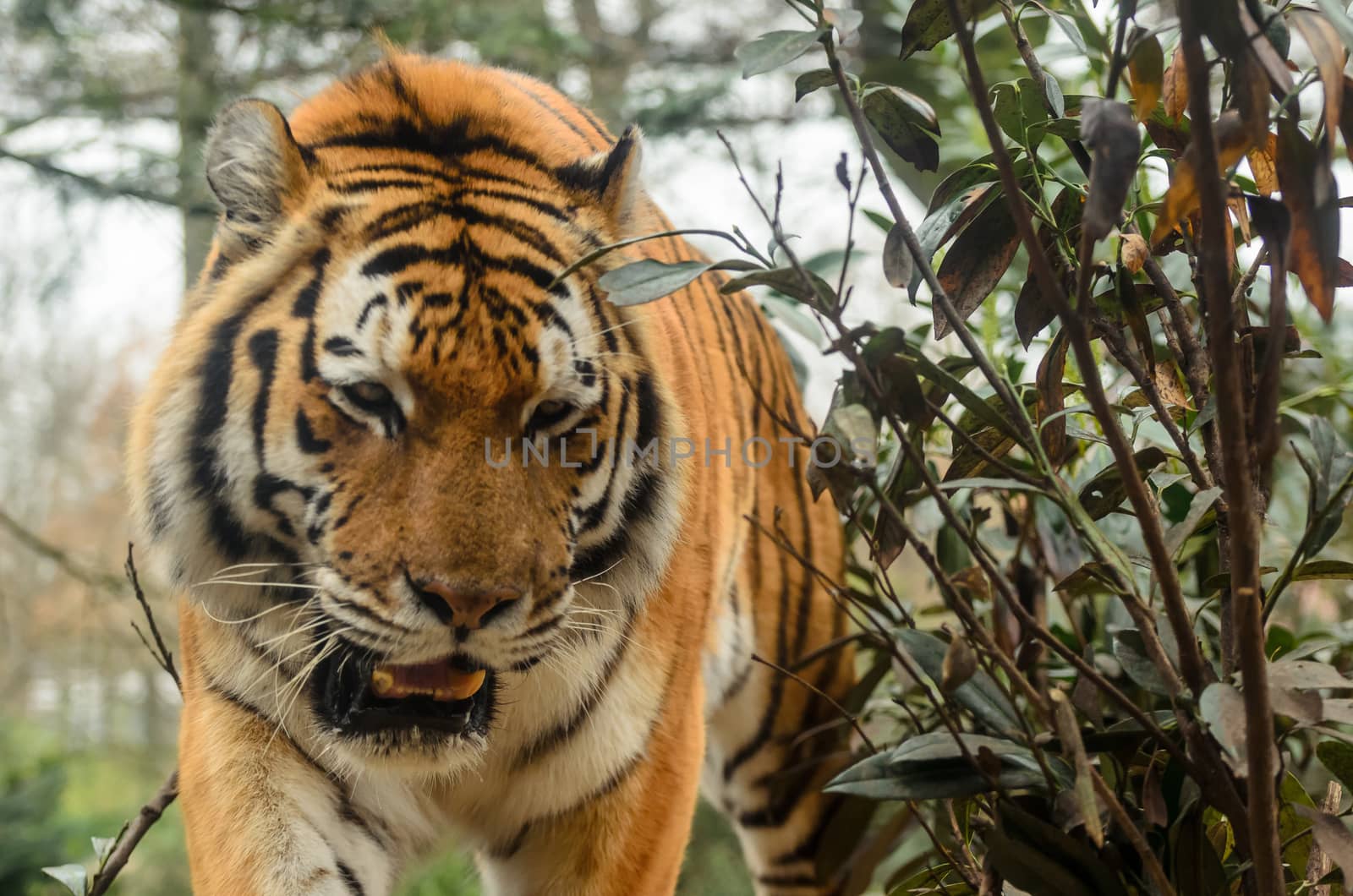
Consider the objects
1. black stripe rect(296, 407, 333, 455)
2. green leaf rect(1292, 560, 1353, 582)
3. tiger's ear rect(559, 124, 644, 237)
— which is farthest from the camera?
tiger's ear rect(559, 124, 644, 237)

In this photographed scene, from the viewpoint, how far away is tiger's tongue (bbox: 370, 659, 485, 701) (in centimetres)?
134

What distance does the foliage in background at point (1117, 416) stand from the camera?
753 millimetres

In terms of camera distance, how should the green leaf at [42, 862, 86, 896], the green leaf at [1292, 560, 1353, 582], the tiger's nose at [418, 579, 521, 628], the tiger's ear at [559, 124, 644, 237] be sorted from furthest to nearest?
1. the tiger's ear at [559, 124, 644, 237]
2. the green leaf at [42, 862, 86, 896]
3. the tiger's nose at [418, 579, 521, 628]
4. the green leaf at [1292, 560, 1353, 582]

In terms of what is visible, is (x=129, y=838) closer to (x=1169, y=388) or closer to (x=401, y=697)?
(x=401, y=697)

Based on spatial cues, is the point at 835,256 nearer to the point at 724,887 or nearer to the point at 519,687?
the point at 519,687

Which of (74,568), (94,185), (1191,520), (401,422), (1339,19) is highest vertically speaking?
(94,185)

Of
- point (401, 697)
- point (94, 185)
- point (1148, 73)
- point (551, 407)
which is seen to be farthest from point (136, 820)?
point (94, 185)

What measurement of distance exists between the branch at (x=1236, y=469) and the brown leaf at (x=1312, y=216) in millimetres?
63

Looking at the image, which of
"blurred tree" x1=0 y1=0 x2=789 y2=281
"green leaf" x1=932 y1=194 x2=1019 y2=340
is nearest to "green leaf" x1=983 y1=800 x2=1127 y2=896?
"green leaf" x1=932 y1=194 x2=1019 y2=340

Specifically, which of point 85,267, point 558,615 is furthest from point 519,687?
point 85,267

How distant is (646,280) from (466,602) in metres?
0.44

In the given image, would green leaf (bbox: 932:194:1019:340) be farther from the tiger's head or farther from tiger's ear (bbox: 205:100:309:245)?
tiger's ear (bbox: 205:100:309:245)

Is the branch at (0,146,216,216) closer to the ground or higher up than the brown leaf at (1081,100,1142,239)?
higher up

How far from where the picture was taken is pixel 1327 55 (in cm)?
71
